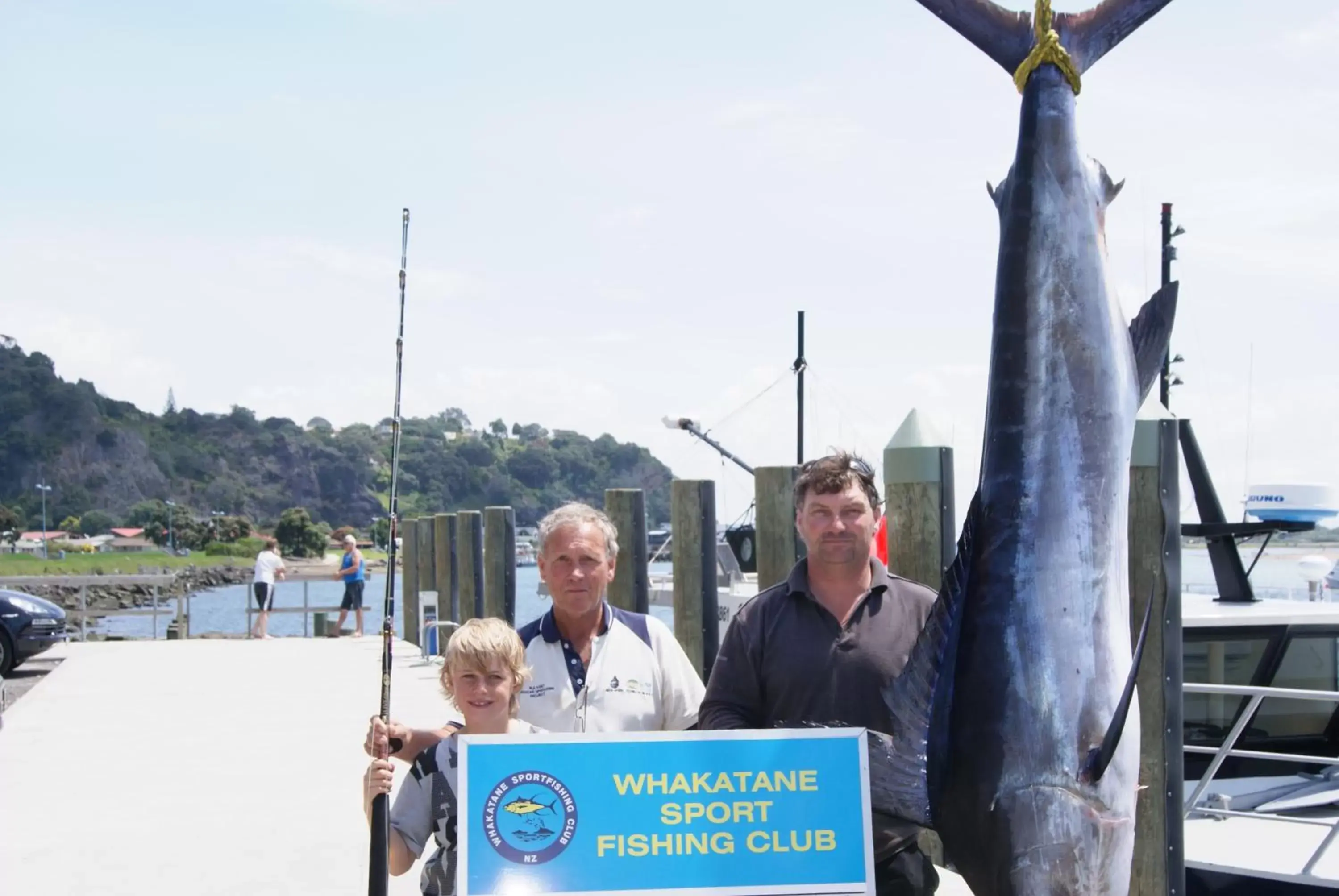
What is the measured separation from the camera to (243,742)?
7.81 metres

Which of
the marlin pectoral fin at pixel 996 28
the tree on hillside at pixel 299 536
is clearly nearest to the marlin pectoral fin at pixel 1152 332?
the marlin pectoral fin at pixel 996 28

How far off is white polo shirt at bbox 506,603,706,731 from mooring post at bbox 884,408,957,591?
155 centimetres

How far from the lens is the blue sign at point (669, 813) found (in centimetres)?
229

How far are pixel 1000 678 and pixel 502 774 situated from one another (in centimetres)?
92

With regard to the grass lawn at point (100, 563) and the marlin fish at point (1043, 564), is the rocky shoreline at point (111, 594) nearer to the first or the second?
the grass lawn at point (100, 563)

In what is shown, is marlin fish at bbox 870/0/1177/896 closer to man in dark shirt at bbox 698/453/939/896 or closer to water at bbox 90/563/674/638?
man in dark shirt at bbox 698/453/939/896

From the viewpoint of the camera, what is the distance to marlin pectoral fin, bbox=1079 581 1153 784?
2.25 meters

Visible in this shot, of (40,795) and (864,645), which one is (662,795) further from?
(40,795)

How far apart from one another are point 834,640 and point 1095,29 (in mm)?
1306

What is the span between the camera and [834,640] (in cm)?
263

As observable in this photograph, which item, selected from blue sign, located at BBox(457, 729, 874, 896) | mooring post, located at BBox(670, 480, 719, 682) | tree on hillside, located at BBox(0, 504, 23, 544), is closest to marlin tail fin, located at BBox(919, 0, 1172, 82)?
blue sign, located at BBox(457, 729, 874, 896)

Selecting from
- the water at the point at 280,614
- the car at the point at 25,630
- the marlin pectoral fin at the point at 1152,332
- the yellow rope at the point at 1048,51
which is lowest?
the water at the point at 280,614

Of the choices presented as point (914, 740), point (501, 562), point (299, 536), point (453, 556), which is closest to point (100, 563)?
point (299, 536)

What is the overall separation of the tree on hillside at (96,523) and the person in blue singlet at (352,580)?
4083 inches
